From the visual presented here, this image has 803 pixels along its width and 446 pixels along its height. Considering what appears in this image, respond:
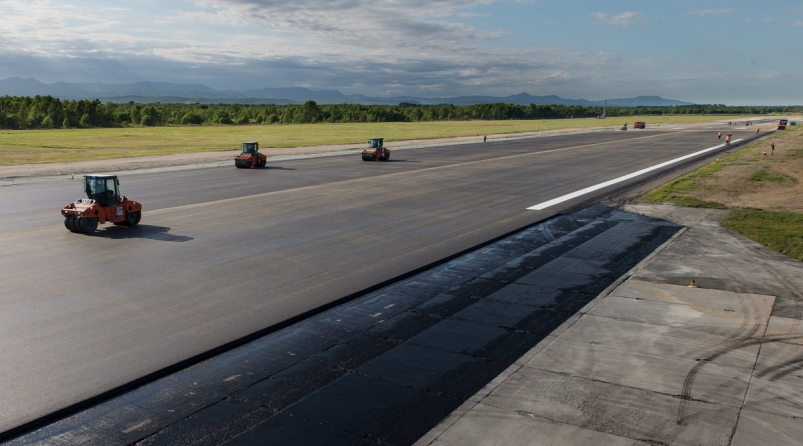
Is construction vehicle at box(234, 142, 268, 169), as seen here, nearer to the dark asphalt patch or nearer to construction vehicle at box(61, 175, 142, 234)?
construction vehicle at box(61, 175, 142, 234)

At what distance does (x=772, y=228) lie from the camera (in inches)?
839

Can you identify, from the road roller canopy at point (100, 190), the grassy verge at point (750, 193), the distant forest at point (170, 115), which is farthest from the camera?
the distant forest at point (170, 115)

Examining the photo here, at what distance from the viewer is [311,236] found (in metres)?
19.4

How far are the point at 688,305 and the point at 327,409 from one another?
8.77 m

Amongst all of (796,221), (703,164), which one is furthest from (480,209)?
(703,164)

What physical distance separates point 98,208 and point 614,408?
1721cm

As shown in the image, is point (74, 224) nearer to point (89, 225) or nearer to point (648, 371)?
point (89, 225)

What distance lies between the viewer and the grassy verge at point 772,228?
18631 millimetres

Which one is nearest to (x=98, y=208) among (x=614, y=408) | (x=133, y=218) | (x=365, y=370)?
(x=133, y=218)

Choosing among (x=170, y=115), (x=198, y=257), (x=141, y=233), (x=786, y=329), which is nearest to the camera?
(x=786, y=329)

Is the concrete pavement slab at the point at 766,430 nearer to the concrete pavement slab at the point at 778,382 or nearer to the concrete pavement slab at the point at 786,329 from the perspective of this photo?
the concrete pavement slab at the point at 778,382

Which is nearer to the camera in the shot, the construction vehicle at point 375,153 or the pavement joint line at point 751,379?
the pavement joint line at point 751,379

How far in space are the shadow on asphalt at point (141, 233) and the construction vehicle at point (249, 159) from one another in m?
19.5

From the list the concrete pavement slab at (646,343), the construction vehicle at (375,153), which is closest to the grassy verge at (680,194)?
the concrete pavement slab at (646,343)
